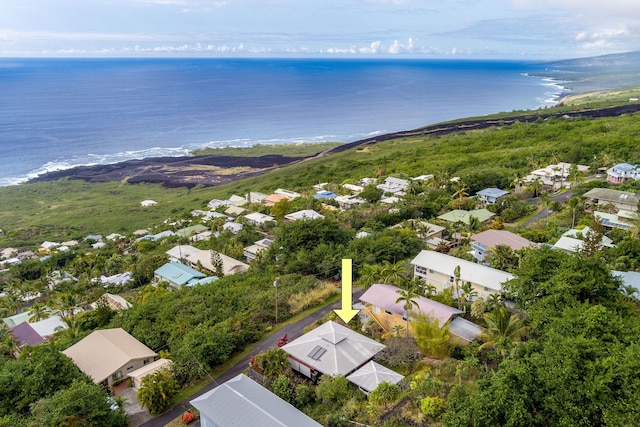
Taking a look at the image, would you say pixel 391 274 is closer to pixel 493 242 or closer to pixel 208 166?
pixel 493 242

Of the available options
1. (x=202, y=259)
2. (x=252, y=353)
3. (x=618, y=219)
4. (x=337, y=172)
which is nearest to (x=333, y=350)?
(x=252, y=353)

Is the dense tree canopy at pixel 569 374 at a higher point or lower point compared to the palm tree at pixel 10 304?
higher

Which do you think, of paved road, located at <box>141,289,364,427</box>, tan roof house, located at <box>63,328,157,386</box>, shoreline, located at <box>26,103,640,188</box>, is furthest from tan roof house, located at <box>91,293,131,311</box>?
shoreline, located at <box>26,103,640,188</box>

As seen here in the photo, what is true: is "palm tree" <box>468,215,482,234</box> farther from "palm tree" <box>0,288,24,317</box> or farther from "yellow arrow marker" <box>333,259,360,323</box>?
"palm tree" <box>0,288,24,317</box>

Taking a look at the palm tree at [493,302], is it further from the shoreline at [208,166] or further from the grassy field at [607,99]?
the grassy field at [607,99]

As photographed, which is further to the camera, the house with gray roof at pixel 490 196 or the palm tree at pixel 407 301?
the house with gray roof at pixel 490 196

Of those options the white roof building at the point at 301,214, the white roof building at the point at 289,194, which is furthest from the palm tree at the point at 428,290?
the white roof building at the point at 289,194
